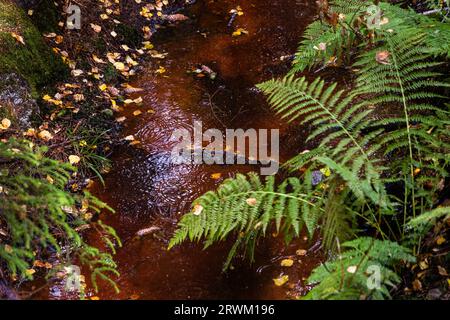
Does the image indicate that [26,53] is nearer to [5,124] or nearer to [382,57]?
[5,124]

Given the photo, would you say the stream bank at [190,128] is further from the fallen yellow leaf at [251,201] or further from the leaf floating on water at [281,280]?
the fallen yellow leaf at [251,201]

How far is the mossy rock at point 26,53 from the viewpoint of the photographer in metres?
4.27

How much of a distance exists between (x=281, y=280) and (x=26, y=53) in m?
3.37

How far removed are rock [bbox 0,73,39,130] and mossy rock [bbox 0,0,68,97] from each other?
81 millimetres

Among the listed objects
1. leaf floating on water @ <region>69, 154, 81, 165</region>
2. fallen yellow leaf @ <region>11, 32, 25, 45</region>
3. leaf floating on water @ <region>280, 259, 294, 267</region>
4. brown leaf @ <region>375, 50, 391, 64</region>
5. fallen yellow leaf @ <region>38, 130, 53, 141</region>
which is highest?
fallen yellow leaf @ <region>11, 32, 25, 45</region>

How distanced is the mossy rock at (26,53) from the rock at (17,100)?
0.26 ft

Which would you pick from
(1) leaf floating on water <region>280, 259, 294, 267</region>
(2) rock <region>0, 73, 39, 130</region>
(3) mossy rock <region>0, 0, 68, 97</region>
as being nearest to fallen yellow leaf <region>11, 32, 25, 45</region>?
(3) mossy rock <region>0, 0, 68, 97</region>

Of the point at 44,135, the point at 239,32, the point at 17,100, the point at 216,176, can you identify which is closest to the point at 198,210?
the point at 216,176

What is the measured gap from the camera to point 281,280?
324cm

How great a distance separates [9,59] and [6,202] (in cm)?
231

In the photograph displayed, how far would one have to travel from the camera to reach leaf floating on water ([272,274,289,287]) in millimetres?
3227

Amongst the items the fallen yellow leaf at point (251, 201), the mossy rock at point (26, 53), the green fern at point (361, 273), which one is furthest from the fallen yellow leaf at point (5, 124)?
the green fern at point (361, 273)

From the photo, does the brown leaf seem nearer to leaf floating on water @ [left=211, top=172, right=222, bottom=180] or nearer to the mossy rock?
leaf floating on water @ [left=211, top=172, right=222, bottom=180]

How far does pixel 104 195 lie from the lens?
4008 millimetres
